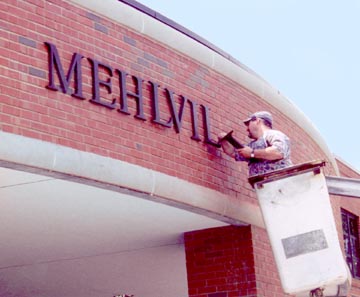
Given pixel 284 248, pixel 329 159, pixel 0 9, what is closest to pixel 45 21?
pixel 0 9

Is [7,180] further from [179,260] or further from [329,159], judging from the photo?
[329,159]

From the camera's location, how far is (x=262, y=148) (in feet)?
29.6

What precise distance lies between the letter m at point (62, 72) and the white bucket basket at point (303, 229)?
6.37ft

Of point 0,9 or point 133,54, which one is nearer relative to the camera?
point 0,9

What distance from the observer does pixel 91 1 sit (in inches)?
310

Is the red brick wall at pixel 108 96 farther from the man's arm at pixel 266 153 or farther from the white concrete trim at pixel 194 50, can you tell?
the man's arm at pixel 266 153

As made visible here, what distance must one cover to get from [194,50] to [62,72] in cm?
212

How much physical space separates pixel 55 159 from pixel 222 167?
2.61 m

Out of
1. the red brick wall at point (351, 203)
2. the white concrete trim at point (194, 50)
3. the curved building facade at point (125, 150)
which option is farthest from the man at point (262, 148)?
the red brick wall at point (351, 203)

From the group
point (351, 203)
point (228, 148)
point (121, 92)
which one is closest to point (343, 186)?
point (228, 148)

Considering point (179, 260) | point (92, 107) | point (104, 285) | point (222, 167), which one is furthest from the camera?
point (104, 285)

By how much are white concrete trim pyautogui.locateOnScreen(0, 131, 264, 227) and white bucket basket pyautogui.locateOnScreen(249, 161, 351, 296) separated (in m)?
0.67

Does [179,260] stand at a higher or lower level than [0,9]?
lower

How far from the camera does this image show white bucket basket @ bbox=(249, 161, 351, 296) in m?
7.88
